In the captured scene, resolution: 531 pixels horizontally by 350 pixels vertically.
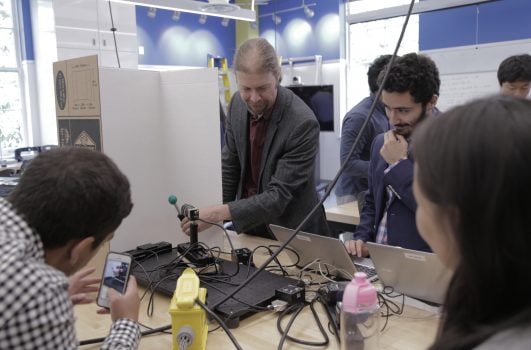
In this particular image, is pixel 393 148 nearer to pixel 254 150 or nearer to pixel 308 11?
pixel 254 150

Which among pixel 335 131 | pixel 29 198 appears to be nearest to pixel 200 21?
pixel 335 131

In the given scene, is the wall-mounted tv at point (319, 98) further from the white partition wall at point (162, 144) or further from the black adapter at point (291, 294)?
the black adapter at point (291, 294)

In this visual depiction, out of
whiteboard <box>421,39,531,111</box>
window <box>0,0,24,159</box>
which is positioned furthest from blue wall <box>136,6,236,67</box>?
whiteboard <box>421,39,531,111</box>

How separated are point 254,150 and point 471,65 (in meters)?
4.26

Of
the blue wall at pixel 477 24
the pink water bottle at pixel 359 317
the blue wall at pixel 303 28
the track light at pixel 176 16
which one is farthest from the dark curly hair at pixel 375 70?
the track light at pixel 176 16

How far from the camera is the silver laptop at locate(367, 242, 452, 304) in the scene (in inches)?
45.4

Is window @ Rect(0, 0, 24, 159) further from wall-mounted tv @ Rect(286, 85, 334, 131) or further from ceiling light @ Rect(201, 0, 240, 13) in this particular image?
ceiling light @ Rect(201, 0, 240, 13)

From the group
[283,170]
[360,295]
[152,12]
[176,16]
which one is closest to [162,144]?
[283,170]

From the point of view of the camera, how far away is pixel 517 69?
9.29ft

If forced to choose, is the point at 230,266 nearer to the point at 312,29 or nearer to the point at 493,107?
the point at 493,107

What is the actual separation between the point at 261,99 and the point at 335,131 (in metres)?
5.55

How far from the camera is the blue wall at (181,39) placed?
708cm

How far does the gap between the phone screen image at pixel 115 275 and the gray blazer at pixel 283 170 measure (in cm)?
59

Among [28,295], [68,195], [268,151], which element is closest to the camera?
[28,295]
